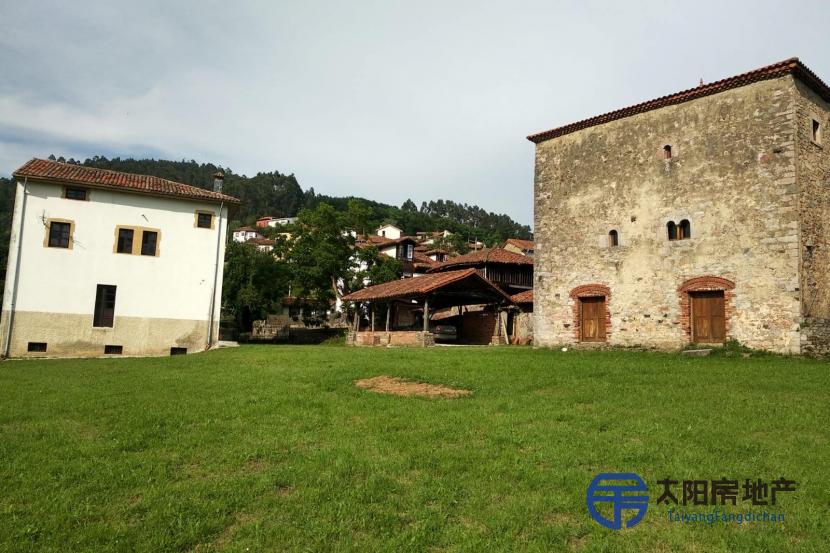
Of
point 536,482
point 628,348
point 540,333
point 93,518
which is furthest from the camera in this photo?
point 540,333

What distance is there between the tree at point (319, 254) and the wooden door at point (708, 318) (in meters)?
26.4

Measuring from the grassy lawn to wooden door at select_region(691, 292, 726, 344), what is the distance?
19.7 feet

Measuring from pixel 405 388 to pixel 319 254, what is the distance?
96.8ft

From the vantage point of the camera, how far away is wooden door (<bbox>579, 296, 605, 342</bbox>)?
20.2 m

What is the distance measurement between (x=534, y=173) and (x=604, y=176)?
3.22 meters

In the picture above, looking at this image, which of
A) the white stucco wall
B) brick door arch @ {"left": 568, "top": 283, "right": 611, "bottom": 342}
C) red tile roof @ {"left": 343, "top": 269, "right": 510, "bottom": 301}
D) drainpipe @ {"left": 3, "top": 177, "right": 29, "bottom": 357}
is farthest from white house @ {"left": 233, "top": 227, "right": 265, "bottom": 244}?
brick door arch @ {"left": 568, "top": 283, "right": 611, "bottom": 342}

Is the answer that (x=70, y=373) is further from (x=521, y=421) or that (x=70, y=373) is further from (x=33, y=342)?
(x=521, y=421)

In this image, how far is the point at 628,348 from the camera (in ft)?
63.1

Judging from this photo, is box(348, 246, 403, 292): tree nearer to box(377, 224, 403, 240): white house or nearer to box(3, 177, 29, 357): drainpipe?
box(3, 177, 29, 357): drainpipe

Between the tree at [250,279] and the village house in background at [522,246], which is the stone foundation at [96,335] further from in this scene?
the village house in background at [522,246]

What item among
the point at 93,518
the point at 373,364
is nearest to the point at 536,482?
the point at 93,518
